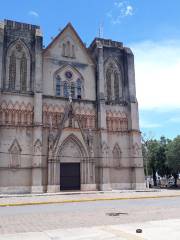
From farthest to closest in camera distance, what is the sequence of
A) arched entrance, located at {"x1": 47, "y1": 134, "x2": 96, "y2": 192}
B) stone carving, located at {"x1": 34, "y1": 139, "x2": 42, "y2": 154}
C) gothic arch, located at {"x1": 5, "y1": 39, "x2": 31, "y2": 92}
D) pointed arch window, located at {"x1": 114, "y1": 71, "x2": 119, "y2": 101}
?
pointed arch window, located at {"x1": 114, "y1": 71, "x2": 119, "y2": 101}
gothic arch, located at {"x1": 5, "y1": 39, "x2": 31, "y2": 92}
arched entrance, located at {"x1": 47, "y1": 134, "x2": 96, "y2": 192}
stone carving, located at {"x1": 34, "y1": 139, "x2": 42, "y2": 154}

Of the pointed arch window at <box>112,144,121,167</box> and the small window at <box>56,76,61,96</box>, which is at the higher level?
the small window at <box>56,76,61,96</box>

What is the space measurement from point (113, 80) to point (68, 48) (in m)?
7.35

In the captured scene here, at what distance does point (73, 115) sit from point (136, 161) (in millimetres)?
9733

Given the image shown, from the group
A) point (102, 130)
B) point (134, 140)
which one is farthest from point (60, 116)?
point (134, 140)

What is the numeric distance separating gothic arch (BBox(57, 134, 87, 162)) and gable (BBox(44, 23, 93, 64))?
35.0ft

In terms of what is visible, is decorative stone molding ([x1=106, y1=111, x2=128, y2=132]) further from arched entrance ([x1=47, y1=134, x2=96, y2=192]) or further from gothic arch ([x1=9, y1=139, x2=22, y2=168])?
gothic arch ([x1=9, y1=139, x2=22, y2=168])

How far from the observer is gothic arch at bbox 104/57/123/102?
38.4m

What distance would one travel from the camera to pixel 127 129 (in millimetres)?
37594

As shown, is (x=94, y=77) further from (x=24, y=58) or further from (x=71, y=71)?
(x=24, y=58)

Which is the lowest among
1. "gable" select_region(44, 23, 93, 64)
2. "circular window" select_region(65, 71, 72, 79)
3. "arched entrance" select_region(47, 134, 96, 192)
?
"arched entrance" select_region(47, 134, 96, 192)

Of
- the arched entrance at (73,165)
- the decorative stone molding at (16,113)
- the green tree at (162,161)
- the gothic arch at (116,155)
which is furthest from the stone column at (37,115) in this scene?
the green tree at (162,161)

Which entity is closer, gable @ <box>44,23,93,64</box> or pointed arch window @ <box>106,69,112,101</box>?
gable @ <box>44,23,93,64</box>

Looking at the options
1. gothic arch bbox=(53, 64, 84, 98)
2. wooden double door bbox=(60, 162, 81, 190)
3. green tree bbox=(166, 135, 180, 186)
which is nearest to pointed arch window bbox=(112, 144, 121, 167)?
wooden double door bbox=(60, 162, 81, 190)

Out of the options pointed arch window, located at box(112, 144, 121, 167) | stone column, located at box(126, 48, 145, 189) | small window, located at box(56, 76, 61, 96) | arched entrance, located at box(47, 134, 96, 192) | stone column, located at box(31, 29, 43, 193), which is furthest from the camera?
small window, located at box(56, 76, 61, 96)
